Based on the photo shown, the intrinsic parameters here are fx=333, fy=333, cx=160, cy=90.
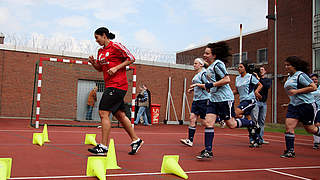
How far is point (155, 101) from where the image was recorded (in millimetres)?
21109

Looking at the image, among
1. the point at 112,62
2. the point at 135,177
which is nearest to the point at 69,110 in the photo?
the point at 112,62

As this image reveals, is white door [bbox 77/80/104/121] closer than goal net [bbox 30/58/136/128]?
No

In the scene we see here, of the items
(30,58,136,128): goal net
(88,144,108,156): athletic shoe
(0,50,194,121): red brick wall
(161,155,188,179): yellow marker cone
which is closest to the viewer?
(161,155,188,179): yellow marker cone

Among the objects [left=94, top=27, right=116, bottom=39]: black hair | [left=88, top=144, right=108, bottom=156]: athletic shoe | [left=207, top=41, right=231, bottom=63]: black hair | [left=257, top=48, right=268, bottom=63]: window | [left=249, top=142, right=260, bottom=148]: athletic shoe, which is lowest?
[left=249, top=142, right=260, bottom=148]: athletic shoe

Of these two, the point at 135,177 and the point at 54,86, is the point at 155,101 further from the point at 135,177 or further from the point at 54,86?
the point at 135,177

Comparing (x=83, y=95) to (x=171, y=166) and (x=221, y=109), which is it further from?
(x=171, y=166)

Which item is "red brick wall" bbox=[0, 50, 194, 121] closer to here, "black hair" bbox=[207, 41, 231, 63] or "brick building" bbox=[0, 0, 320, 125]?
"brick building" bbox=[0, 0, 320, 125]

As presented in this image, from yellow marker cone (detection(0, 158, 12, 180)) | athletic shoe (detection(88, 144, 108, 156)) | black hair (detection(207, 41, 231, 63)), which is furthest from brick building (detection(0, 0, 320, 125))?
yellow marker cone (detection(0, 158, 12, 180))

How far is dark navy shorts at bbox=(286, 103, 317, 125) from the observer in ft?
20.8

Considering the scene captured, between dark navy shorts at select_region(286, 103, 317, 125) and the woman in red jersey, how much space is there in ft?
10.1

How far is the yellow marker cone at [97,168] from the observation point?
3.57 metres

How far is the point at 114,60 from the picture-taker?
5.81 m

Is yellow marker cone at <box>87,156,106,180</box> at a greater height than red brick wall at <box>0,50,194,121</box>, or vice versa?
red brick wall at <box>0,50,194,121</box>

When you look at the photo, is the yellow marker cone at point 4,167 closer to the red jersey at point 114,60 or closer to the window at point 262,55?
the red jersey at point 114,60
